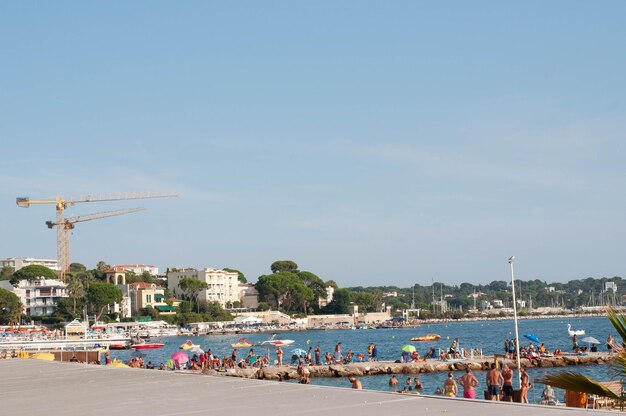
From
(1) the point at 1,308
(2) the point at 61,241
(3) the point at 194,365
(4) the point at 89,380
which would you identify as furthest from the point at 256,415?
(2) the point at 61,241

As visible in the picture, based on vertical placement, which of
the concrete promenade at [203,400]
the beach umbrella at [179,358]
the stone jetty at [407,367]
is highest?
the concrete promenade at [203,400]

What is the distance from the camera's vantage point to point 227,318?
584ft

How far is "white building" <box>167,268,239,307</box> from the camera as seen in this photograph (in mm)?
188375

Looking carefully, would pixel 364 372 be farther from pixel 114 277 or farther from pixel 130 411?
pixel 114 277

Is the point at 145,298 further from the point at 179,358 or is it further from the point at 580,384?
the point at 580,384

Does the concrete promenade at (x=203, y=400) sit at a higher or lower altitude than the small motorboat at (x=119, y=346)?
higher

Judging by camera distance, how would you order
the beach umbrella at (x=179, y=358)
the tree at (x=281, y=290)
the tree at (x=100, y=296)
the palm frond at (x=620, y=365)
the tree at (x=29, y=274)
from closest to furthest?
the palm frond at (x=620, y=365) < the beach umbrella at (x=179, y=358) < the tree at (x=100, y=296) < the tree at (x=29, y=274) < the tree at (x=281, y=290)

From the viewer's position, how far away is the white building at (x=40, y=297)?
496ft

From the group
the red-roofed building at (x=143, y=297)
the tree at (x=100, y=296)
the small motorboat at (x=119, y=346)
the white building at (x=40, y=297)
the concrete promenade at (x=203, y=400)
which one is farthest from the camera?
the red-roofed building at (x=143, y=297)

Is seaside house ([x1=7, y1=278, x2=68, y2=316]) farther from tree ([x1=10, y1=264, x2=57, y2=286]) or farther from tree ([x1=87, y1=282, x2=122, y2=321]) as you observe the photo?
tree ([x1=87, y1=282, x2=122, y2=321])

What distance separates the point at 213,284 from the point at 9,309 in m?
57.0

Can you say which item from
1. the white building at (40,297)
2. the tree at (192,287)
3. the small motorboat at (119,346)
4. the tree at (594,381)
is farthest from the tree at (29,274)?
the tree at (594,381)

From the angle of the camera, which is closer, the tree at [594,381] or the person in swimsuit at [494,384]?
the tree at [594,381]

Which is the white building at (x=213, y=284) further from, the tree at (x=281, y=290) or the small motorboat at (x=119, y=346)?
the small motorboat at (x=119, y=346)
